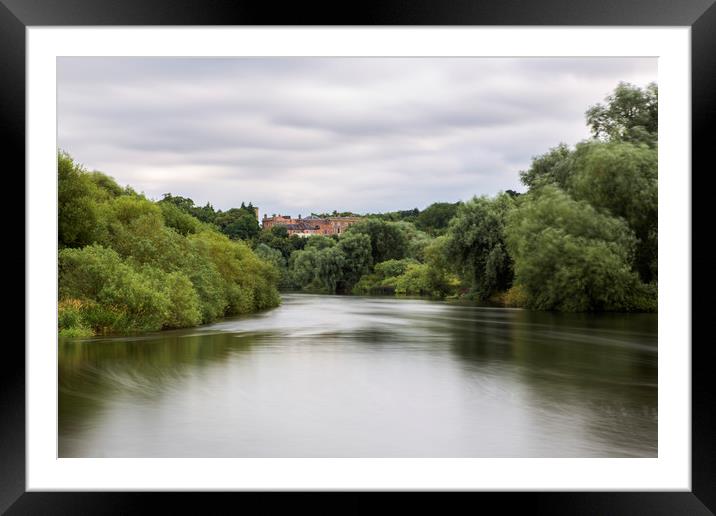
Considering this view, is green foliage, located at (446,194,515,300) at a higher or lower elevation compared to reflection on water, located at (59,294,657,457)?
higher

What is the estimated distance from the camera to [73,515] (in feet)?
9.52

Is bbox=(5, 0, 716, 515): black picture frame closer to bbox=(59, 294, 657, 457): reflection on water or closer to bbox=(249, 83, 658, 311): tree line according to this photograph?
bbox=(59, 294, 657, 457): reflection on water

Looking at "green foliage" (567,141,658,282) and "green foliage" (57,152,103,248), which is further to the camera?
"green foliage" (567,141,658,282)

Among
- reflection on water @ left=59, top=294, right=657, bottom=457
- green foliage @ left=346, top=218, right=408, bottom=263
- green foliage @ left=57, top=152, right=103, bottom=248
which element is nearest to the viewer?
reflection on water @ left=59, top=294, right=657, bottom=457

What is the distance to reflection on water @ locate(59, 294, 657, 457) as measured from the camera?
4.77 m

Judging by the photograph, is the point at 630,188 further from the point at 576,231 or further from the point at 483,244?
the point at 483,244

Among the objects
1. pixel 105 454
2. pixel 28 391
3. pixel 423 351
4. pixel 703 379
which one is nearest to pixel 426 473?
pixel 703 379

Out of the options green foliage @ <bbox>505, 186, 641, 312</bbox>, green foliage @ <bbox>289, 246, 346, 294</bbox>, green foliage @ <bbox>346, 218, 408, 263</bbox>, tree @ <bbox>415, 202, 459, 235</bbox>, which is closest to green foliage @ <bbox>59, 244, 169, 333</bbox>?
green foliage @ <bbox>505, 186, 641, 312</bbox>

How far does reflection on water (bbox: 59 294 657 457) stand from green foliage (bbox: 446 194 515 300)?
30.5 feet

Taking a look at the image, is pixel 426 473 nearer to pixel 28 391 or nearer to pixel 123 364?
pixel 28 391

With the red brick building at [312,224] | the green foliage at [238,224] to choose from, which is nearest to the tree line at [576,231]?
the green foliage at [238,224]

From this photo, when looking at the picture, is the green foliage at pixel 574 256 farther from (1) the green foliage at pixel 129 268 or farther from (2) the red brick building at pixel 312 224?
(2) the red brick building at pixel 312 224

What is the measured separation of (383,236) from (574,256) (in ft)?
38.8

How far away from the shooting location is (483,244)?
22188 mm
